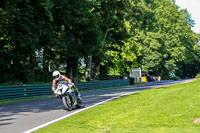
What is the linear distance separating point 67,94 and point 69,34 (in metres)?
20.1

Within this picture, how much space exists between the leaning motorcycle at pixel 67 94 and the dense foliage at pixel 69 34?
10.3 meters

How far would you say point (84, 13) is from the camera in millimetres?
27562

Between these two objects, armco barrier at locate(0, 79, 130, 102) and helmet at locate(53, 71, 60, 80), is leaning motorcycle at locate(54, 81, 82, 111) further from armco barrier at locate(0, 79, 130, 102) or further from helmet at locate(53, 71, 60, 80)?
armco barrier at locate(0, 79, 130, 102)

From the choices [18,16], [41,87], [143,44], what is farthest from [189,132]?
[143,44]

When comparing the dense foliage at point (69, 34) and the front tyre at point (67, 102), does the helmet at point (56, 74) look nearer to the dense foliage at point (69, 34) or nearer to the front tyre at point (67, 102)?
the front tyre at point (67, 102)

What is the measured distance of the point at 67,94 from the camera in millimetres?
12508

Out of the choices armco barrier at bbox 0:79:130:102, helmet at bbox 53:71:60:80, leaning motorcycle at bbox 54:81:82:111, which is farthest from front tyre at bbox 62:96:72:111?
armco barrier at bbox 0:79:130:102

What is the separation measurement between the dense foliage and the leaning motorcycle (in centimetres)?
1028

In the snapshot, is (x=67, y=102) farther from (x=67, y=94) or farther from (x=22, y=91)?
(x=22, y=91)

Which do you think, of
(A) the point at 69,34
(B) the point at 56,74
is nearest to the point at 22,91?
(B) the point at 56,74

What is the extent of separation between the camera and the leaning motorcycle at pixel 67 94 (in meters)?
12.3

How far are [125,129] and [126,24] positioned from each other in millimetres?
34703

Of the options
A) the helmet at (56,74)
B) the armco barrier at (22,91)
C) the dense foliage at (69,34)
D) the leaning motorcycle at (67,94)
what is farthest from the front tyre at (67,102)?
the dense foliage at (69,34)

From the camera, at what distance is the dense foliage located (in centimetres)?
2241
